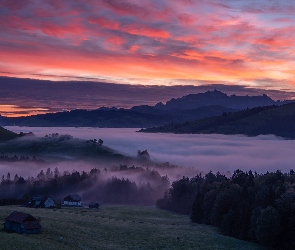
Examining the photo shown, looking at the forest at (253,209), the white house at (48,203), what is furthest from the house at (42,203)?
the forest at (253,209)

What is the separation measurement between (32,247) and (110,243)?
18.0m

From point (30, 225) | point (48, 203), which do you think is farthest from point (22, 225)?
point (48, 203)

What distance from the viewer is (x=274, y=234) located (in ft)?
281

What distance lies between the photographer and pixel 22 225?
223 feet

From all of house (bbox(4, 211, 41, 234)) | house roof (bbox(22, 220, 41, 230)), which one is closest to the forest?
house roof (bbox(22, 220, 41, 230))

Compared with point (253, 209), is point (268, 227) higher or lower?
lower

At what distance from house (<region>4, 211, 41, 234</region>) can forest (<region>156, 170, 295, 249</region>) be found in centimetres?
4862

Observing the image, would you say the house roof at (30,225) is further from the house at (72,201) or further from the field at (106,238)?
the house at (72,201)

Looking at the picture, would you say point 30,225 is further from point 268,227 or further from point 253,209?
point 253,209

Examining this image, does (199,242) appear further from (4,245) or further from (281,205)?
(4,245)

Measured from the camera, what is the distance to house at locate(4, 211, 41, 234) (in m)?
68.0

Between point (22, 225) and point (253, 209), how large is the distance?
188ft

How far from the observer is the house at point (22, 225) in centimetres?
6800

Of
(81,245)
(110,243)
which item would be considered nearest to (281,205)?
(110,243)
